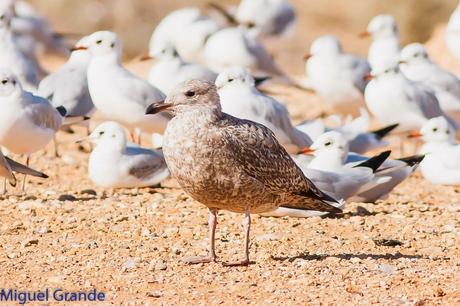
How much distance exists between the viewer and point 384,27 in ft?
51.0

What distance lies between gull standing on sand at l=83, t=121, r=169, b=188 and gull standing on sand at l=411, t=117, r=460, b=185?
2.55 metres

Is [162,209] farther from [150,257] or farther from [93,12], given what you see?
[93,12]

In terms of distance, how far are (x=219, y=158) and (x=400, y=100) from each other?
247 inches

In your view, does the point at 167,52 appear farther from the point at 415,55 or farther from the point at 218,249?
the point at 218,249

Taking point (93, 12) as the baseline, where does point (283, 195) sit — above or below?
below

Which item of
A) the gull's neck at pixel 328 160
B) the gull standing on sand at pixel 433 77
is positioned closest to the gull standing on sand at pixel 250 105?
the gull's neck at pixel 328 160

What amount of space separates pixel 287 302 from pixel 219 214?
2.65m

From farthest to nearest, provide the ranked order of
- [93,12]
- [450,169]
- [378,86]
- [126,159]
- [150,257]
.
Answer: [93,12] < [378,86] < [450,169] < [126,159] < [150,257]

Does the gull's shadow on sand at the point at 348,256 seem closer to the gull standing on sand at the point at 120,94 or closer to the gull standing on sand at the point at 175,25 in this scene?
the gull standing on sand at the point at 120,94

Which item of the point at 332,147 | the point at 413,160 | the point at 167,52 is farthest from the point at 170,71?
the point at 413,160

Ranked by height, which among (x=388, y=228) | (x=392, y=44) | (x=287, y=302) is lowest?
(x=287, y=302)

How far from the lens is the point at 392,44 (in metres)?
15.5

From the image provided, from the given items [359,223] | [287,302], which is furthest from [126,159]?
[287,302]

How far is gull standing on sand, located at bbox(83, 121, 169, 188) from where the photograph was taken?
9.75 m
